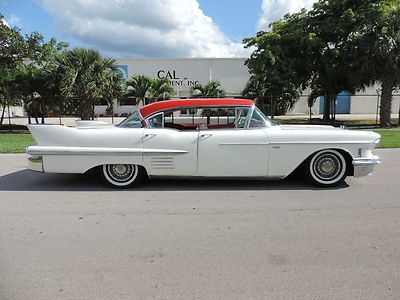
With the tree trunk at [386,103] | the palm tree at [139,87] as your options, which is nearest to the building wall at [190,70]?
the palm tree at [139,87]

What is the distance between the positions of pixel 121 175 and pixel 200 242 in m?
2.73

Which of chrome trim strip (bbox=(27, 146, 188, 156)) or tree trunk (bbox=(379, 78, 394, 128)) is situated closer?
chrome trim strip (bbox=(27, 146, 188, 156))

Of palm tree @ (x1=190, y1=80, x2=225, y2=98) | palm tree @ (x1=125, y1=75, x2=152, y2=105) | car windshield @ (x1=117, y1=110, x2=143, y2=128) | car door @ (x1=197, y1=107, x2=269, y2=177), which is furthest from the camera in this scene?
palm tree @ (x1=190, y1=80, x2=225, y2=98)

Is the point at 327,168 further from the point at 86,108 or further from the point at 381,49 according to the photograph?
the point at 86,108

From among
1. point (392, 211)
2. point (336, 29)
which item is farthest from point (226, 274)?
point (336, 29)

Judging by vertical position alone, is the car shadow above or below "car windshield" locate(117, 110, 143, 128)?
below

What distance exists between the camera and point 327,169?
608cm

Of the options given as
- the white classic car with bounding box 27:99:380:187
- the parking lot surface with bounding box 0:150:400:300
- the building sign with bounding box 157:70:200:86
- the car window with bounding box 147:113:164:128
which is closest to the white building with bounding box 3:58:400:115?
the building sign with bounding box 157:70:200:86

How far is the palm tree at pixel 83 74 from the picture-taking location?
57.3 ft

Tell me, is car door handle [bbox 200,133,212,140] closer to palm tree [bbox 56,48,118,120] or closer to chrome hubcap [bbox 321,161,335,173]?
chrome hubcap [bbox 321,161,335,173]

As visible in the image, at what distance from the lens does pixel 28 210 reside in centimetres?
488

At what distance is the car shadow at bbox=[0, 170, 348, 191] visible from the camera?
6051mm

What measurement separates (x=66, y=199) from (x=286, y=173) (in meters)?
3.49

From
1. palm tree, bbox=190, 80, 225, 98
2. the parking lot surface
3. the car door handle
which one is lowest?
the parking lot surface
